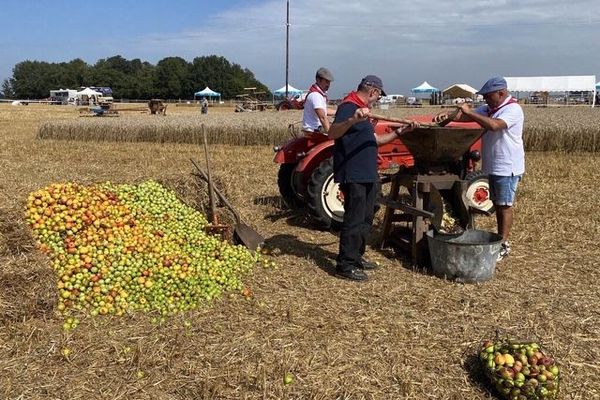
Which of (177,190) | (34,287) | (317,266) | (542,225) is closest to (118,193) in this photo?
(177,190)

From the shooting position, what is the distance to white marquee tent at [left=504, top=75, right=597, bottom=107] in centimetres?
6303

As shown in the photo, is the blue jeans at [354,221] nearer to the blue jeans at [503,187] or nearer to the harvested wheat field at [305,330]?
the harvested wheat field at [305,330]

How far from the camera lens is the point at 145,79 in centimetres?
11200

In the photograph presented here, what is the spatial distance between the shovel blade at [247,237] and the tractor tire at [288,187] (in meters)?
1.71

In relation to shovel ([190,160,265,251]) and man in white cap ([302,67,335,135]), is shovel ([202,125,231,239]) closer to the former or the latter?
shovel ([190,160,265,251])

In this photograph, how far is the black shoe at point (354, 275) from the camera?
17.6ft

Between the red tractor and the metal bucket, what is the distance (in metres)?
1.30

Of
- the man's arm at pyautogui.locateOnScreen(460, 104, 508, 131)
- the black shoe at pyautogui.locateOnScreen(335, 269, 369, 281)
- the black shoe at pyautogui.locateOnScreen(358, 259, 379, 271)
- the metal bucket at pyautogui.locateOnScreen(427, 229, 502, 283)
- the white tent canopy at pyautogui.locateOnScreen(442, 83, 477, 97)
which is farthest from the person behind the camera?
the white tent canopy at pyautogui.locateOnScreen(442, 83, 477, 97)

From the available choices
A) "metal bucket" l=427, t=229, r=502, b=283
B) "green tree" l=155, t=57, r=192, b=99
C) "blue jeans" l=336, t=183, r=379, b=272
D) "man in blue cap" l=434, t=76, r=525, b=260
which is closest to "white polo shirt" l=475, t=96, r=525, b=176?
→ "man in blue cap" l=434, t=76, r=525, b=260

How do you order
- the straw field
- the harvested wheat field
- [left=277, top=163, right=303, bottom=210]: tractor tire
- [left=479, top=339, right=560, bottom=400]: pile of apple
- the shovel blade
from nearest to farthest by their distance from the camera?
[left=479, top=339, right=560, bottom=400]: pile of apple < the harvested wheat field < the shovel blade < [left=277, top=163, right=303, bottom=210]: tractor tire < the straw field

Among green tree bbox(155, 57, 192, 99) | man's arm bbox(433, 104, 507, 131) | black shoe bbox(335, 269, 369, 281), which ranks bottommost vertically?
black shoe bbox(335, 269, 369, 281)

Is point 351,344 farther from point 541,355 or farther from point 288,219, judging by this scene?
point 288,219

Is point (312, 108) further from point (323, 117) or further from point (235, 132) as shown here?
point (235, 132)

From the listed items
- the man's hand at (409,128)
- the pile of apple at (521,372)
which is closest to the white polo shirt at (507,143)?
the man's hand at (409,128)
